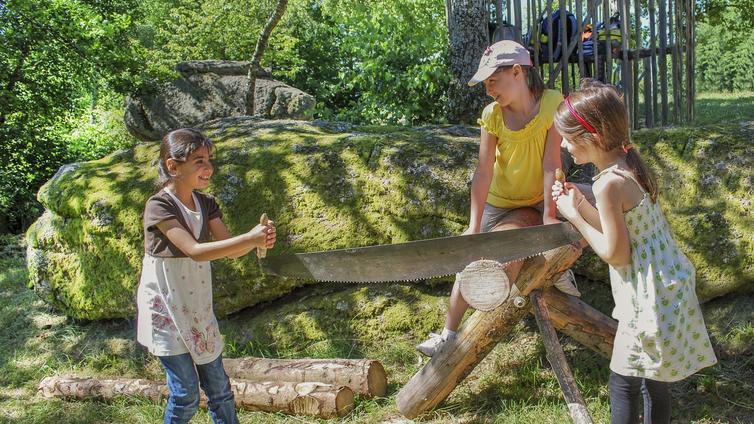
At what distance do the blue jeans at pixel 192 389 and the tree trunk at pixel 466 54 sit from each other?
462 centimetres

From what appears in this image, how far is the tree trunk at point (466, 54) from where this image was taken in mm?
7121

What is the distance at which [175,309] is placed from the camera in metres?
3.11

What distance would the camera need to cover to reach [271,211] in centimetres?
491

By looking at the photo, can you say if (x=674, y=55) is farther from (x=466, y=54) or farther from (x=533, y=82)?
(x=533, y=82)

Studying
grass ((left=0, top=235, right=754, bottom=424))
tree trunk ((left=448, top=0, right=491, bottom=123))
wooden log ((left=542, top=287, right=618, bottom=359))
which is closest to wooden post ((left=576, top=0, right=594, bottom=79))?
tree trunk ((left=448, top=0, right=491, bottom=123))

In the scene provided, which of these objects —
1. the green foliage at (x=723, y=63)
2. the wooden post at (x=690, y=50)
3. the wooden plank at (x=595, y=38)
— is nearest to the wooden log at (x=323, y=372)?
the wooden plank at (x=595, y=38)

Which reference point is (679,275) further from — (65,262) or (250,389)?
(65,262)

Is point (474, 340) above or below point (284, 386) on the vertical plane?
above

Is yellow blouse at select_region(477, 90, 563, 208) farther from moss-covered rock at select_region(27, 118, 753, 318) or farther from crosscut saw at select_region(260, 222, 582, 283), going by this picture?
moss-covered rock at select_region(27, 118, 753, 318)

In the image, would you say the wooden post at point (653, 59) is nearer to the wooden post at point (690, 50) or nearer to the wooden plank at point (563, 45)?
the wooden post at point (690, 50)

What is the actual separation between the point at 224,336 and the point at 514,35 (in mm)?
4413

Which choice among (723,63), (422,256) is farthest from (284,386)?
(723,63)

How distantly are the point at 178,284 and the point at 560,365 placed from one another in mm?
1948

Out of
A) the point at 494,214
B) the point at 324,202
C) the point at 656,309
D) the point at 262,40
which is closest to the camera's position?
the point at 656,309
